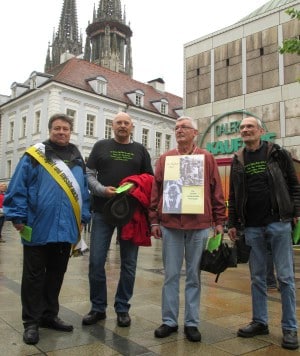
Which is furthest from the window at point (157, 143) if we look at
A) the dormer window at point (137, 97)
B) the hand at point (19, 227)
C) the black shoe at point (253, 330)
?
the hand at point (19, 227)

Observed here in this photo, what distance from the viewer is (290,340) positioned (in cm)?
377

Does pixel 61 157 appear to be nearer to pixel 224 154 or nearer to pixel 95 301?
pixel 95 301

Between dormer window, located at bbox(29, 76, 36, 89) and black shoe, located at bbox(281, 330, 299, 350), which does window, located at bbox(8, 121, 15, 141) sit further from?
black shoe, located at bbox(281, 330, 299, 350)

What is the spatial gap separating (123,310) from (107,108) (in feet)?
119

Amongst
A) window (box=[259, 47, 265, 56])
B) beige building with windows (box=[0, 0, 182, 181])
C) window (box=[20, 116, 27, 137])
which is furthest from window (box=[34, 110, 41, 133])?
window (box=[259, 47, 265, 56])

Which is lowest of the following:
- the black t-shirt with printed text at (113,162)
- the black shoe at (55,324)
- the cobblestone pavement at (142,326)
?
the cobblestone pavement at (142,326)

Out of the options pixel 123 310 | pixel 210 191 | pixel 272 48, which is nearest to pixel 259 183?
pixel 210 191

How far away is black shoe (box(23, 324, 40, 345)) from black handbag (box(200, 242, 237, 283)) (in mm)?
1571

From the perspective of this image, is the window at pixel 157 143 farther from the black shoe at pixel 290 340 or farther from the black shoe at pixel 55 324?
the black shoe at pixel 290 340

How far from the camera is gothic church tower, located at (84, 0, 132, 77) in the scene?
260 ft

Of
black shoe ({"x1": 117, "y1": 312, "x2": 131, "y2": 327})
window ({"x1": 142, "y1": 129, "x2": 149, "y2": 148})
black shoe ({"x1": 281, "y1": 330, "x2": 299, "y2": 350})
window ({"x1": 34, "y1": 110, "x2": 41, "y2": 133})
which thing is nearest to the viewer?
black shoe ({"x1": 281, "y1": 330, "x2": 299, "y2": 350})

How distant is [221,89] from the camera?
23.7 m

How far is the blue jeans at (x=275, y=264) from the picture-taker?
3965 millimetres

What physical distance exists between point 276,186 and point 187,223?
34.6 inches
